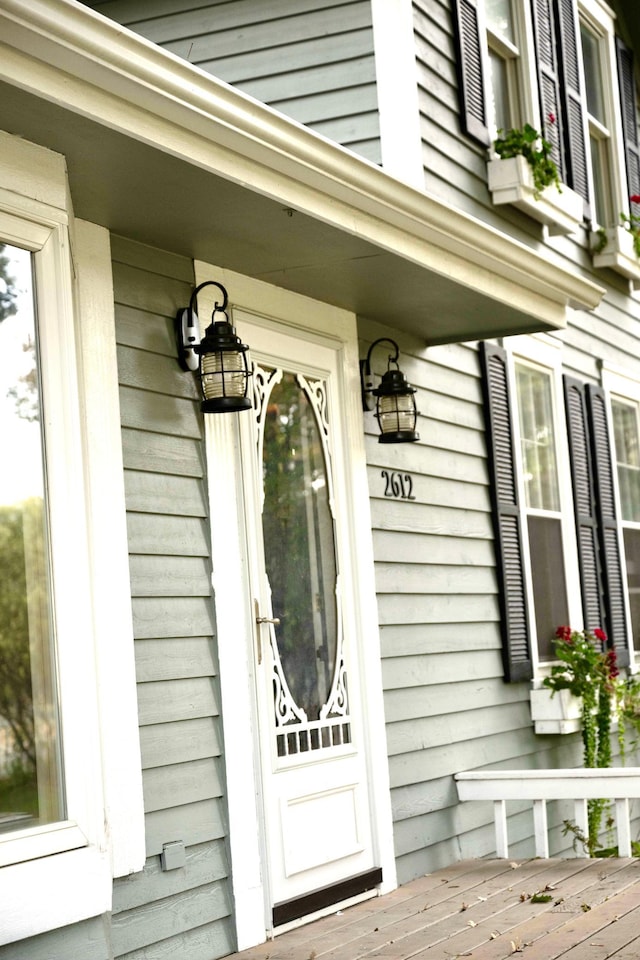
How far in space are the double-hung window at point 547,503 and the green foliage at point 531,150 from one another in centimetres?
88

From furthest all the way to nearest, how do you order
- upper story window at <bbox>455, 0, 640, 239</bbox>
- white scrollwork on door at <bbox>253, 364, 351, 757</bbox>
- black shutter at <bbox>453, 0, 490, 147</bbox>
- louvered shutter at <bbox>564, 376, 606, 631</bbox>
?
louvered shutter at <bbox>564, 376, 606, 631</bbox>, upper story window at <bbox>455, 0, 640, 239</bbox>, black shutter at <bbox>453, 0, 490, 147</bbox>, white scrollwork on door at <bbox>253, 364, 351, 757</bbox>

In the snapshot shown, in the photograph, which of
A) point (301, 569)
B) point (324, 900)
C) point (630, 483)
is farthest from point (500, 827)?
point (630, 483)

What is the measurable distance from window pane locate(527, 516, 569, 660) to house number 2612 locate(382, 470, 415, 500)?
4.27ft

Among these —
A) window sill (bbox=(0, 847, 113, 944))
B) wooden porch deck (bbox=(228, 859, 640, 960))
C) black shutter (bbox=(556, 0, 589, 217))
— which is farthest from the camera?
black shutter (bbox=(556, 0, 589, 217))

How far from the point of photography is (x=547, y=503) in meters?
7.09

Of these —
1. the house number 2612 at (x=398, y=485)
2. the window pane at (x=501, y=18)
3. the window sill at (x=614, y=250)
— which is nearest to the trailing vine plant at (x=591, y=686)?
the house number 2612 at (x=398, y=485)

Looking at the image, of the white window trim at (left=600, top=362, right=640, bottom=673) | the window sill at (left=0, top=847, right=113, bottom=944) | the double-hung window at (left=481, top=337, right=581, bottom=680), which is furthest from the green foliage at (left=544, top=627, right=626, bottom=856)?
the window sill at (left=0, top=847, right=113, bottom=944)

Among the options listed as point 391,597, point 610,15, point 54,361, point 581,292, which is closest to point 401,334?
point 581,292

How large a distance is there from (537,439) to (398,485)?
1.64 metres

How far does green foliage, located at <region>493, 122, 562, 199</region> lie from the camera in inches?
261

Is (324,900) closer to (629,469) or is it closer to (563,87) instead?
(629,469)

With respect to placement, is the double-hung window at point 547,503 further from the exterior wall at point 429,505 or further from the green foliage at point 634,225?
the green foliage at point 634,225

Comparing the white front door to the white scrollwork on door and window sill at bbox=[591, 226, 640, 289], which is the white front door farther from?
window sill at bbox=[591, 226, 640, 289]

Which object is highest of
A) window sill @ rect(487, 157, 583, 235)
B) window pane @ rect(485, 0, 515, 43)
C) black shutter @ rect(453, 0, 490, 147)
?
window pane @ rect(485, 0, 515, 43)
